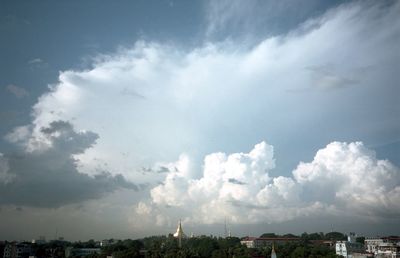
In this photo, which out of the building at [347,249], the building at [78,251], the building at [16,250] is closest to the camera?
the building at [347,249]

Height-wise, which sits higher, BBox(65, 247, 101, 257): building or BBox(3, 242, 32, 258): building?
BBox(3, 242, 32, 258): building

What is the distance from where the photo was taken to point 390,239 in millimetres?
150625

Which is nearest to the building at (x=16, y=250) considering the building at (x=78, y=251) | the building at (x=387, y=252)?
the building at (x=78, y=251)

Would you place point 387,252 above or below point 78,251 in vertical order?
above

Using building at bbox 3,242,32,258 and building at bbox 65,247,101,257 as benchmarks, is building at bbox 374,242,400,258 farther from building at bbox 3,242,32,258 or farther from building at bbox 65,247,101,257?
building at bbox 3,242,32,258

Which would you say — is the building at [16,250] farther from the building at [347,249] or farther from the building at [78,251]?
the building at [347,249]

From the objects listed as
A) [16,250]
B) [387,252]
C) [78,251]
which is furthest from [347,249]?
[16,250]

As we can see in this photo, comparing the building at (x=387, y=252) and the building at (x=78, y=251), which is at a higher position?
the building at (x=387, y=252)

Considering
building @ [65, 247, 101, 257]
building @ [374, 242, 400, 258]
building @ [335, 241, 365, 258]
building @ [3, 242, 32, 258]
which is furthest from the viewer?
building @ [65, 247, 101, 257]

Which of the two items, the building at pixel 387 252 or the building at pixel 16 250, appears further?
the building at pixel 16 250

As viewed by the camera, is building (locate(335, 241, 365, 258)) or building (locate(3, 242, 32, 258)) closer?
building (locate(335, 241, 365, 258))

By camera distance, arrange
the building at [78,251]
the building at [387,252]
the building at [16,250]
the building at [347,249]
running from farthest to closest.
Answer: the building at [78,251] → the building at [16,250] → the building at [347,249] → the building at [387,252]

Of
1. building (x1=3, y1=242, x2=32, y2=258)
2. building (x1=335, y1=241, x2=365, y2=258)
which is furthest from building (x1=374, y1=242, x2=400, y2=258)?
building (x1=3, y1=242, x2=32, y2=258)

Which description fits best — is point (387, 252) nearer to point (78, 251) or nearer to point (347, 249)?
point (347, 249)
